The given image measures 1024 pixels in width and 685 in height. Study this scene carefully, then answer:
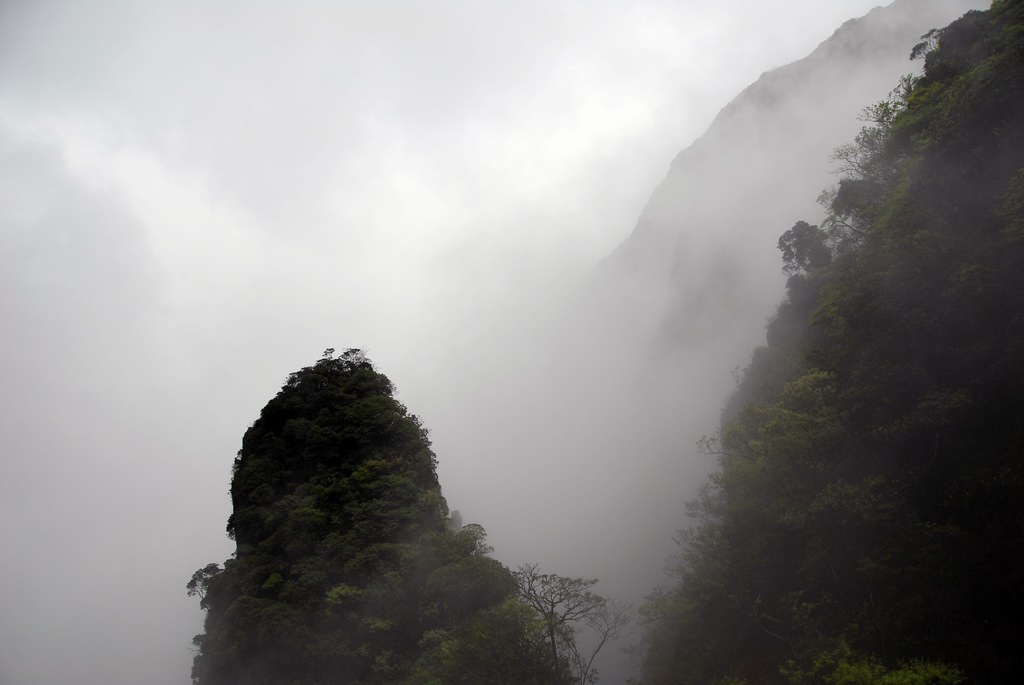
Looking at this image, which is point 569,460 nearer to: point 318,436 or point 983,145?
point 318,436

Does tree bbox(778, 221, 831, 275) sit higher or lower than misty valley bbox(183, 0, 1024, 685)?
higher

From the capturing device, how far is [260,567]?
104ft

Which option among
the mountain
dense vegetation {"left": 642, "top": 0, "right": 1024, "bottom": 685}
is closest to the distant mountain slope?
the mountain

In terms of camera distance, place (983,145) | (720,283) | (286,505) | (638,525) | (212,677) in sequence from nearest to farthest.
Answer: (983,145) → (212,677) → (286,505) → (638,525) → (720,283)

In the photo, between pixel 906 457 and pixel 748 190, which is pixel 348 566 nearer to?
pixel 906 457

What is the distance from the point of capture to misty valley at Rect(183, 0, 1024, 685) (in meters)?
19.8

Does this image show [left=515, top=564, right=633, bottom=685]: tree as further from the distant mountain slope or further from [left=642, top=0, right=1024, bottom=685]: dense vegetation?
the distant mountain slope

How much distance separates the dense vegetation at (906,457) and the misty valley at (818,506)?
0.09m

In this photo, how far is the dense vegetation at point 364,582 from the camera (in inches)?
964

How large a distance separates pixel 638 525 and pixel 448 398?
342 ft

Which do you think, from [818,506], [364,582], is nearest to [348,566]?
[364,582]

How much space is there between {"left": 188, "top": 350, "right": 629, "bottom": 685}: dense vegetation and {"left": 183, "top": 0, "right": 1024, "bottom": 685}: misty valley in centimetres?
13

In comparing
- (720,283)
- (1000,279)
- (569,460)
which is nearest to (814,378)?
(1000,279)

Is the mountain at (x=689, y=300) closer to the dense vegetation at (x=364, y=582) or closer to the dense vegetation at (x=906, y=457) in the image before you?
the dense vegetation at (x=906, y=457)
